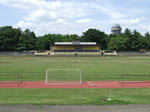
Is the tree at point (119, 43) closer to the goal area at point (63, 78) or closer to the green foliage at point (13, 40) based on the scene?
the green foliage at point (13, 40)

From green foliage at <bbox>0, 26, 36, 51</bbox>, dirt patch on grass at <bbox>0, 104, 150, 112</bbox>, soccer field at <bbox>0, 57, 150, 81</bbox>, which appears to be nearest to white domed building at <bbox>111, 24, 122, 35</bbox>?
green foliage at <bbox>0, 26, 36, 51</bbox>

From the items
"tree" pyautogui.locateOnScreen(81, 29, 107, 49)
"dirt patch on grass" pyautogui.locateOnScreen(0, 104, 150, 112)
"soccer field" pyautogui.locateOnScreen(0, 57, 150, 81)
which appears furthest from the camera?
"tree" pyautogui.locateOnScreen(81, 29, 107, 49)

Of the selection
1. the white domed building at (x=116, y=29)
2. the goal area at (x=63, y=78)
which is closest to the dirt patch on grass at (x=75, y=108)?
the goal area at (x=63, y=78)

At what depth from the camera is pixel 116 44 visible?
325 ft

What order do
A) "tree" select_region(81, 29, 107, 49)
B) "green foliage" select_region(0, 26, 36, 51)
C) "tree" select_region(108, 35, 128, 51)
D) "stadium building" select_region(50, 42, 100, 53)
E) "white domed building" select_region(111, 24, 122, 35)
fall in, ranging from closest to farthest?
"green foliage" select_region(0, 26, 36, 51) < "tree" select_region(108, 35, 128, 51) < "stadium building" select_region(50, 42, 100, 53) < "tree" select_region(81, 29, 107, 49) < "white domed building" select_region(111, 24, 122, 35)

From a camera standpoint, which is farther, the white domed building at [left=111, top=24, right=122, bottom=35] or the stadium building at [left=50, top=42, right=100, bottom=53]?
the white domed building at [left=111, top=24, right=122, bottom=35]

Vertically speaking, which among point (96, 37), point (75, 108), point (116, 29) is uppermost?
point (116, 29)

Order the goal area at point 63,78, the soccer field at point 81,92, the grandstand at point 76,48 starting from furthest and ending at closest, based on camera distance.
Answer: the grandstand at point 76,48
the goal area at point 63,78
the soccer field at point 81,92

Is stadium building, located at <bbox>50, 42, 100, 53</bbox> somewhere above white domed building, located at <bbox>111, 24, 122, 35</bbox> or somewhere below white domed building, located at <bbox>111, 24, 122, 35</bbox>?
below

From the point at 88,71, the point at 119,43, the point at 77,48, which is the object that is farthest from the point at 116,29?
the point at 88,71

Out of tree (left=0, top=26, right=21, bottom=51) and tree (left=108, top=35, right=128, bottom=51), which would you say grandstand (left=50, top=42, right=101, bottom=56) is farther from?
tree (left=0, top=26, right=21, bottom=51)

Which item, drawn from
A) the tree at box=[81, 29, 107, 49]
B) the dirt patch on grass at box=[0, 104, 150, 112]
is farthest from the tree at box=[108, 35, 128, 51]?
the dirt patch on grass at box=[0, 104, 150, 112]

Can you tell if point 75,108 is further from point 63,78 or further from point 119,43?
point 119,43

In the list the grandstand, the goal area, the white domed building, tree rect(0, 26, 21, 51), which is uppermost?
the white domed building
